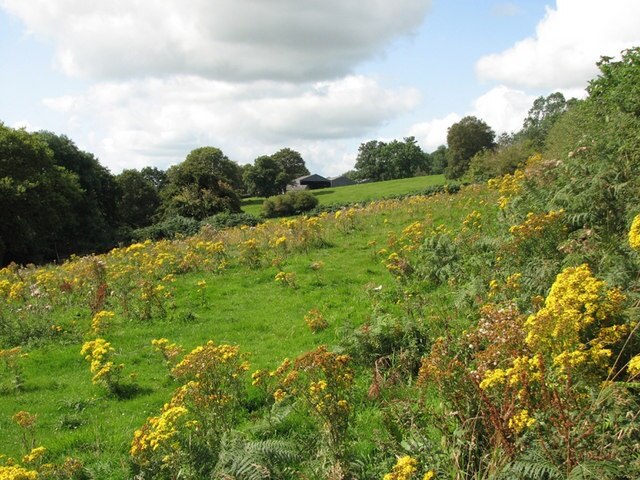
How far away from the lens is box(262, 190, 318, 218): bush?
52.1m

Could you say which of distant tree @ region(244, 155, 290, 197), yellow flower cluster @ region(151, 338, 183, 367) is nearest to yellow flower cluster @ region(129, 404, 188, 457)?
yellow flower cluster @ region(151, 338, 183, 367)

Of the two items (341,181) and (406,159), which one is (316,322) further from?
(341,181)

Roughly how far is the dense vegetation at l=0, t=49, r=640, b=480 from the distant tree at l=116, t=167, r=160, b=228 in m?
51.1

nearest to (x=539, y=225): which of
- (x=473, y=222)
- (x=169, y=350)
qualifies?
(x=473, y=222)

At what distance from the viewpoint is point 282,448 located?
5.34 meters

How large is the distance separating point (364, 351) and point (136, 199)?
6419 cm

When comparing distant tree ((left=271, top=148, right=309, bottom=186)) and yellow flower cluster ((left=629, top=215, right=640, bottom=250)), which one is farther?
distant tree ((left=271, top=148, right=309, bottom=186))

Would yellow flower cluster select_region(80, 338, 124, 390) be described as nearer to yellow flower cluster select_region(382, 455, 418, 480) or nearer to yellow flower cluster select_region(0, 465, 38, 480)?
yellow flower cluster select_region(0, 465, 38, 480)

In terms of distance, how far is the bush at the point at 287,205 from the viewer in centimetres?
5209

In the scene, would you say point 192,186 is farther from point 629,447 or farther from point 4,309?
point 629,447

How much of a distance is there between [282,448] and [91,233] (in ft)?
140

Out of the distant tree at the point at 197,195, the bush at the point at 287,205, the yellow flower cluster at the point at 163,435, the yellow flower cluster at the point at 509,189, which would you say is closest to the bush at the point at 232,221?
the distant tree at the point at 197,195

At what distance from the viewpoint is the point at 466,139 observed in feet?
228

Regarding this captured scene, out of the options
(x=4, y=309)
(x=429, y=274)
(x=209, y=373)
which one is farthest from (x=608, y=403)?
(x=4, y=309)
